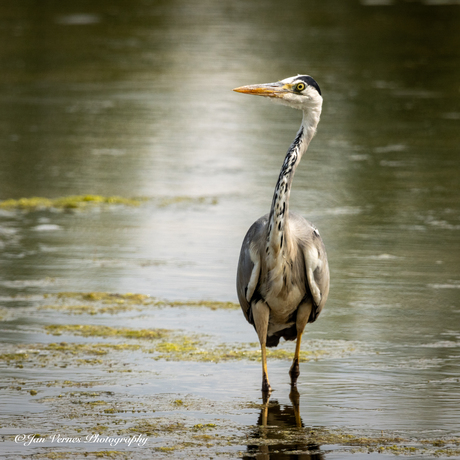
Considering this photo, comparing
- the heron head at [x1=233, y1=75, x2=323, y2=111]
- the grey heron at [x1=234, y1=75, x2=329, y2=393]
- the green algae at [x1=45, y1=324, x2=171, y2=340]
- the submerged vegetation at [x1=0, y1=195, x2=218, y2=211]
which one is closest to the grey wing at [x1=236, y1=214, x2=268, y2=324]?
the grey heron at [x1=234, y1=75, x2=329, y2=393]

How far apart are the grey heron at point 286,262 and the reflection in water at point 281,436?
0.26 metres

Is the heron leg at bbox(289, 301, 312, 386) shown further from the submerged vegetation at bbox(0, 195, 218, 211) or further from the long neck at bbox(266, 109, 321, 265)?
the submerged vegetation at bbox(0, 195, 218, 211)

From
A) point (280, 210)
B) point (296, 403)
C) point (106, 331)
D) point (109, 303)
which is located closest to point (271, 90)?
point (280, 210)

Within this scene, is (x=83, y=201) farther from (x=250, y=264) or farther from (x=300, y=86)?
(x=300, y=86)

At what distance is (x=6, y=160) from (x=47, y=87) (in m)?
6.34

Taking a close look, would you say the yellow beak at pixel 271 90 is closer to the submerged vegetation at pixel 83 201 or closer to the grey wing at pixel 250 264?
the grey wing at pixel 250 264

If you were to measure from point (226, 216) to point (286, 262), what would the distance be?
524cm

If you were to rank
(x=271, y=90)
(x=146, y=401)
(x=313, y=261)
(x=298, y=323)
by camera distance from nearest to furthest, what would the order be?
(x=146, y=401)
(x=313, y=261)
(x=271, y=90)
(x=298, y=323)

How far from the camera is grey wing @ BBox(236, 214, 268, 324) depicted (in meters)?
6.73

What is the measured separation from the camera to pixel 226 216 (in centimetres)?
1187

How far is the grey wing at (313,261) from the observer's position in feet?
22.1

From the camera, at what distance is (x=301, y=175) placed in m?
14.0

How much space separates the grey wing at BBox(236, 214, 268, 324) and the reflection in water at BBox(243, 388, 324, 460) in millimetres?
808

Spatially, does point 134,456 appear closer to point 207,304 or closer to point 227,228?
point 207,304
